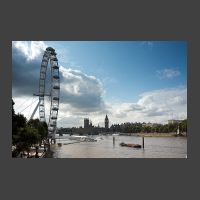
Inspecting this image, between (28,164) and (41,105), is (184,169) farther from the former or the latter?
(41,105)

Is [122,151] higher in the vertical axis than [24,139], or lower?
lower

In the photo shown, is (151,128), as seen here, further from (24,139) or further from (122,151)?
(24,139)

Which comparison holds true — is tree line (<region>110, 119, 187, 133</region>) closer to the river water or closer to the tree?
the river water

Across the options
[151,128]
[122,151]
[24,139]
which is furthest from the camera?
[151,128]


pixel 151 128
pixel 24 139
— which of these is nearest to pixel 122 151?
pixel 24 139

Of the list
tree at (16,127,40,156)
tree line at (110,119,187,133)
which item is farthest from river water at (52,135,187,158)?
tree line at (110,119,187,133)

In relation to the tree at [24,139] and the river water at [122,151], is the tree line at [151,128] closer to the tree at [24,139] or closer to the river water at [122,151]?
the river water at [122,151]

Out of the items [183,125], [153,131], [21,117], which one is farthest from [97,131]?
[21,117]

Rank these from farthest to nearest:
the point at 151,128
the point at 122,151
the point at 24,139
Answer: the point at 151,128 < the point at 122,151 < the point at 24,139

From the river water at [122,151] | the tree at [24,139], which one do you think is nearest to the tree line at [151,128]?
the river water at [122,151]

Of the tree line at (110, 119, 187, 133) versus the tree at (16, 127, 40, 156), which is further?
the tree line at (110, 119, 187, 133)

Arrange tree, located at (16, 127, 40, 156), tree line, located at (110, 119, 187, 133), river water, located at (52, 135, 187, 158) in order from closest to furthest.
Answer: tree, located at (16, 127, 40, 156) < river water, located at (52, 135, 187, 158) < tree line, located at (110, 119, 187, 133)
